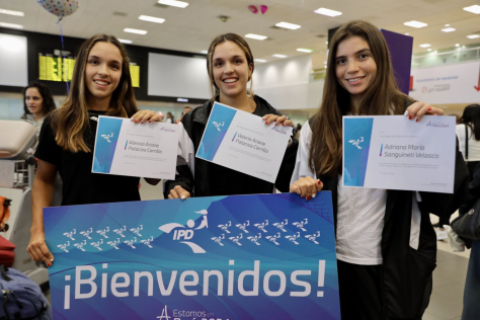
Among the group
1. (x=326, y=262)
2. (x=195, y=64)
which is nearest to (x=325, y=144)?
(x=326, y=262)

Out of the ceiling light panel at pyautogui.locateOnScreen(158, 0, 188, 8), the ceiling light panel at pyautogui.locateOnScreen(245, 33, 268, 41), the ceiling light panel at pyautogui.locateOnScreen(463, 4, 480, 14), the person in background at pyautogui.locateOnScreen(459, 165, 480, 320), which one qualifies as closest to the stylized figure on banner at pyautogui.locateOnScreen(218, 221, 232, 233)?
the person in background at pyautogui.locateOnScreen(459, 165, 480, 320)

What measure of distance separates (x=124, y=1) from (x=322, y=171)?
3909 millimetres

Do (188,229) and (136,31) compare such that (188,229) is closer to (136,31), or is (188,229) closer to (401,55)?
(401,55)

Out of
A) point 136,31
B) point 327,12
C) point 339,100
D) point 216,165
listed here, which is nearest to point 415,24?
point 327,12

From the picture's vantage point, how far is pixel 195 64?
497 inches

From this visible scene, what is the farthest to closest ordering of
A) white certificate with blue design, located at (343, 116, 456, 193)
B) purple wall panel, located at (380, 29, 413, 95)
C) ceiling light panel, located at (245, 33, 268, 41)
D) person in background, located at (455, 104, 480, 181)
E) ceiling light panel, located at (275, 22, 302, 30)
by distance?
ceiling light panel, located at (245, 33, 268, 41), ceiling light panel, located at (275, 22, 302, 30), person in background, located at (455, 104, 480, 181), purple wall panel, located at (380, 29, 413, 95), white certificate with blue design, located at (343, 116, 456, 193)

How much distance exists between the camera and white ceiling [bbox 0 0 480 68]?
6.88 m

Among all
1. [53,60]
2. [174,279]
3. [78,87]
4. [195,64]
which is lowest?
[174,279]

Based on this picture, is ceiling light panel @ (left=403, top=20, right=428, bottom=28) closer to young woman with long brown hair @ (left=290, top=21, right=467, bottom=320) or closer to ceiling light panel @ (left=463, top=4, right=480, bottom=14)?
ceiling light panel @ (left=463, top=4, right=480, bottom=14)

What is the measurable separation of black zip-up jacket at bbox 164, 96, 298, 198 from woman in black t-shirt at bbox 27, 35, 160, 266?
0.18 meters

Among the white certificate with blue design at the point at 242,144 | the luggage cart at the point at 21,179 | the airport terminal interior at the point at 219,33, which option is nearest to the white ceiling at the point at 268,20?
the airport terminal interior at the point at 219,33

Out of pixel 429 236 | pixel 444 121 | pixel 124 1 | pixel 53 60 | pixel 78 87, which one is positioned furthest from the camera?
pixel 53 60

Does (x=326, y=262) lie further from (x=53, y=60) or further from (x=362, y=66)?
(x=53, y=60)

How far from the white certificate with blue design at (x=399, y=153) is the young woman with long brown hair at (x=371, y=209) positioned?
0.06 metres
